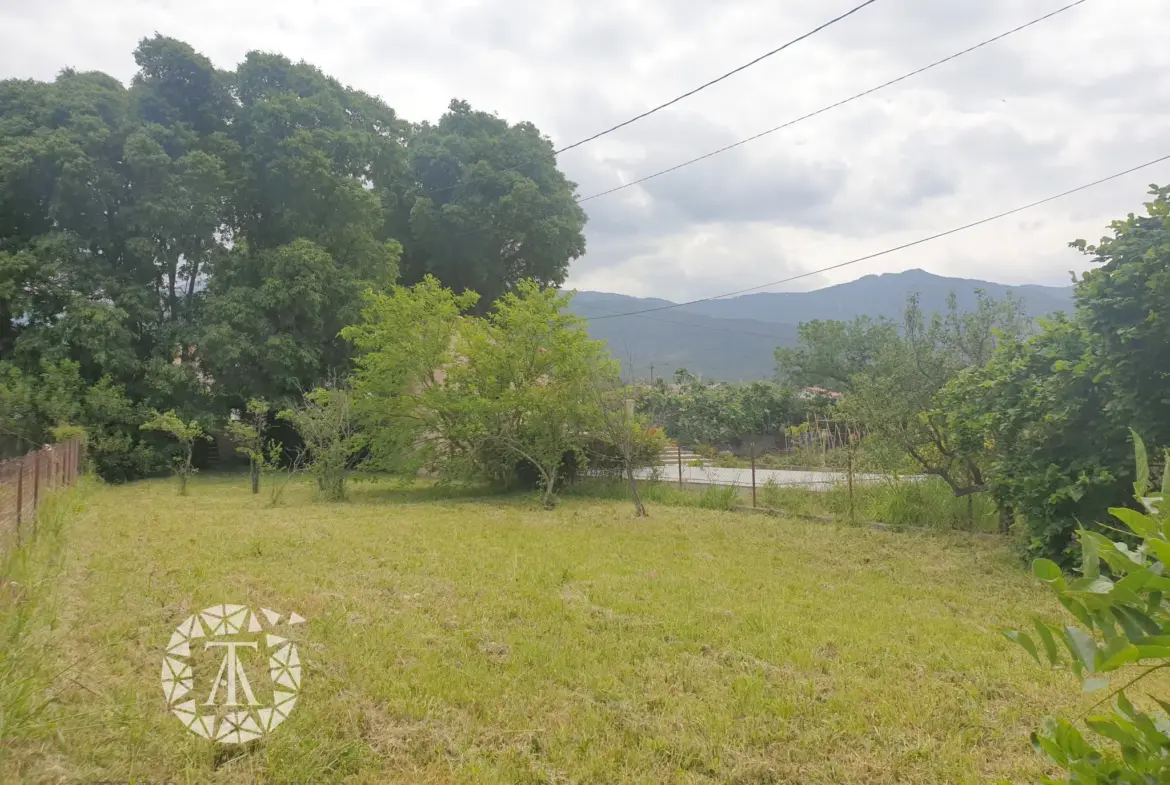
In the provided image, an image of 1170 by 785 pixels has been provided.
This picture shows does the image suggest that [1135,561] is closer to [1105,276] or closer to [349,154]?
[1105,276]

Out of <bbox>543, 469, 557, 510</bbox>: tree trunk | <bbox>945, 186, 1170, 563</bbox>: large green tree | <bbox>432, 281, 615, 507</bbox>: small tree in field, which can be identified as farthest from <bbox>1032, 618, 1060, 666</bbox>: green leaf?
<bbox>432, 281, 615, 507</bbox>: small tree in field

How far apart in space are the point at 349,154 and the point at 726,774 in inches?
804

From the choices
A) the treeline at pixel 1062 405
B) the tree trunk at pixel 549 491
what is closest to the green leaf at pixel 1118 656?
the treeline at pixel 1062 405

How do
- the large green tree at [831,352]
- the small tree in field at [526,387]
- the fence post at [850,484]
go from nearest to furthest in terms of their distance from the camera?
1. the fence post at [850,484]
2. the small tree in field at [526,387]
3. the large green tree at [831,352]

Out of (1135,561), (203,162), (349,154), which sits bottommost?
(1135,561)

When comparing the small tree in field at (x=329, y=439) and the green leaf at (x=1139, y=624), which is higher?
the green leaf at (x=1139, y=624)

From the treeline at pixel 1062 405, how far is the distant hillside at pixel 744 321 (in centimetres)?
4630

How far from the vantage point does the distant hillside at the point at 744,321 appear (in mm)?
91375

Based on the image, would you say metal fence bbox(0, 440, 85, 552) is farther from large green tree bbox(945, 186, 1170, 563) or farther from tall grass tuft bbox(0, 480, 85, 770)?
large green tree bbox(945, 186, 1170, 563)

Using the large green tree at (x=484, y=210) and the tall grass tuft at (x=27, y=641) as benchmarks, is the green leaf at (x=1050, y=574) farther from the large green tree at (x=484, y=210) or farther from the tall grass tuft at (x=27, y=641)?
the large green tree at (x=484, y=210)

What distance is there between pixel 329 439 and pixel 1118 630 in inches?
530

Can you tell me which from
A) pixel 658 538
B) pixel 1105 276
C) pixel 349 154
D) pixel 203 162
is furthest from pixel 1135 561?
pixel 349 154

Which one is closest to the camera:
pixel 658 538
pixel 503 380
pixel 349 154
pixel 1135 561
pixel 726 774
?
pixel 1135 561

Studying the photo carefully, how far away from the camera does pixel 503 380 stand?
42.6 ft
